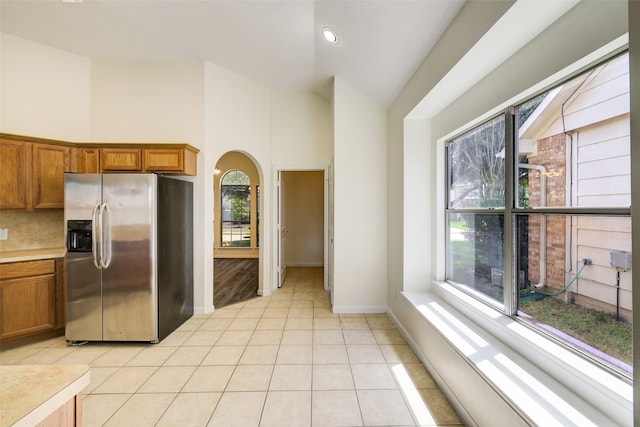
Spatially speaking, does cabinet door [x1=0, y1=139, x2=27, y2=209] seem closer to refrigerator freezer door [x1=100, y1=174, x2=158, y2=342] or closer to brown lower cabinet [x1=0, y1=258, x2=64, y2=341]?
brown lower cabinet [x1=0, y1=258, x2=64, y2=341]

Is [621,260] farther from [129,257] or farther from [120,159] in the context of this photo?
[120,159]

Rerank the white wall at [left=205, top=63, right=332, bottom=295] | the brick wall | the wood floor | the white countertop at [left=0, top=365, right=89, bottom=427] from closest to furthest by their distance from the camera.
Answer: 1. the white countertop at [left=0, top=365, right=89, bottom=427]
2. the brick wall
3. the white wall at [left=205, top=63, right=332, bottom=295]
4. the wood floor

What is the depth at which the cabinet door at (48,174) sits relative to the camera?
295 cm

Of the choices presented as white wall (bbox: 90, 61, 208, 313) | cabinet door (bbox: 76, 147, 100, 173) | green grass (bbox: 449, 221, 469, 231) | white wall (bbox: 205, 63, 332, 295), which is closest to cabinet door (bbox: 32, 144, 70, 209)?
cabinet door (bbox: 76, 147, 100, 173)

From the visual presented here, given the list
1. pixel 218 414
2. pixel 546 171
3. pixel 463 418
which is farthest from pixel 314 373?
pixel 546 171

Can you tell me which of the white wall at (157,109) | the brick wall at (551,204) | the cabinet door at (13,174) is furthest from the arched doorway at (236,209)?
the brick wall at (551,204)

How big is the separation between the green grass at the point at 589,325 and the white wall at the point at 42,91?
16.8 ft

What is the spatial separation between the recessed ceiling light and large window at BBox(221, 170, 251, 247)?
5.19m

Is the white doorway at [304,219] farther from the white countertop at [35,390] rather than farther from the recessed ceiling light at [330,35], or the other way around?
the white countertop at [35,390]

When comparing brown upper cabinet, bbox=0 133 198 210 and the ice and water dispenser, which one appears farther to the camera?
brown upper cabinet, bbox=0 133 198 210

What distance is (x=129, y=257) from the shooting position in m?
2.74

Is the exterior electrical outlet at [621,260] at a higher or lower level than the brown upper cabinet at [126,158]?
lower

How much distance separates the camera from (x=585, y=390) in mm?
1227

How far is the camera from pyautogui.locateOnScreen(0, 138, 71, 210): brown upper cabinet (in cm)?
281
